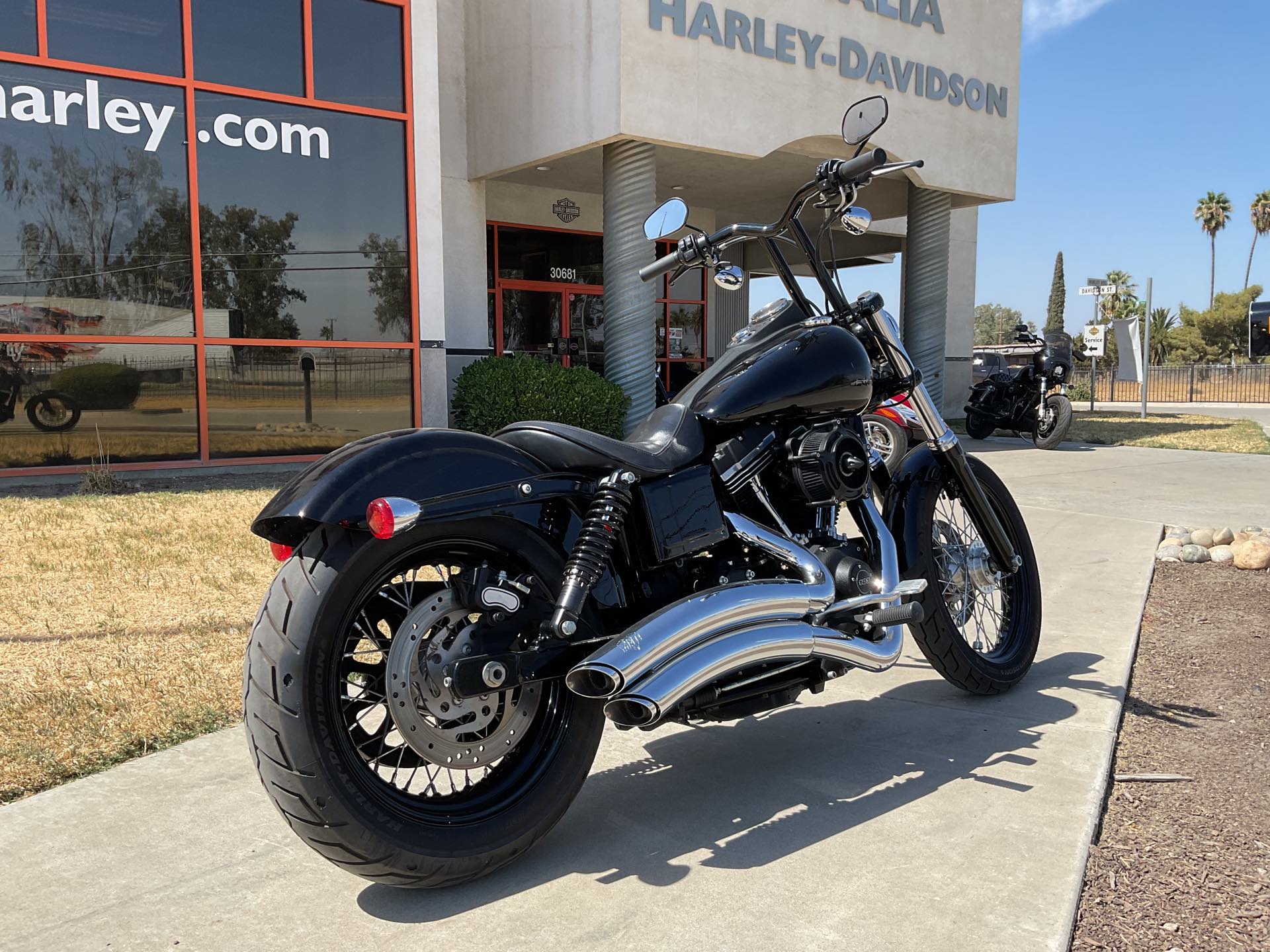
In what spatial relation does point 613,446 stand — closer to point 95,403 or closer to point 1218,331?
point 95,403

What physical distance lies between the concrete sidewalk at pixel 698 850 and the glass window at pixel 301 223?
856 centimetres

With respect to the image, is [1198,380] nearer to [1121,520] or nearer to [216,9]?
[1121,520]

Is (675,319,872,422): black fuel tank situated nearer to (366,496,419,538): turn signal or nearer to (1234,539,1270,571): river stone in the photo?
(366,496,419,538): turn signal

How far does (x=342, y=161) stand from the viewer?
1130cm

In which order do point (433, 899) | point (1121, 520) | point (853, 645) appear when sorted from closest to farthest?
point (433, 899) < point (853, 645) < point (1121, 520)

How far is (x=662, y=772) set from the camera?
3.17 m

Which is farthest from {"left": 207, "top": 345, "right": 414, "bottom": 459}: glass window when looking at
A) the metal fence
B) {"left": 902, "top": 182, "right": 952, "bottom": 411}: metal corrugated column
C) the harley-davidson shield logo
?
the metal fence

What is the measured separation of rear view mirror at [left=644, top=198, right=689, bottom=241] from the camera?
322 cm

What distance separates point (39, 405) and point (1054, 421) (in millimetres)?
12816

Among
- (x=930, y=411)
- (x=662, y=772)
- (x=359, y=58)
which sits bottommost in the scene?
(x=662, y=772)

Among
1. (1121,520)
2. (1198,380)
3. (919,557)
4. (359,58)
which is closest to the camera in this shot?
(919,557)

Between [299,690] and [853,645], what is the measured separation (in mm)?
1560

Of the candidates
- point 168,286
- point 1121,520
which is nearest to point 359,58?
point 168,286

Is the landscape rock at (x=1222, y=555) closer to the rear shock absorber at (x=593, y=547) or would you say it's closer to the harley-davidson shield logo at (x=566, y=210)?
the rear shock absorber at (x=593, y=547)
